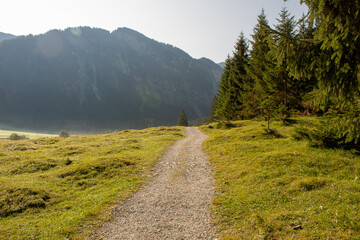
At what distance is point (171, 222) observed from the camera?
317 inches

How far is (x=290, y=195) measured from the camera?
8969mm

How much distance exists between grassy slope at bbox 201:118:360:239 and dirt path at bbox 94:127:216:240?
29.4 inches

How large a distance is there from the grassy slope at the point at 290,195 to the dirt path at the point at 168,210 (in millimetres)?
747

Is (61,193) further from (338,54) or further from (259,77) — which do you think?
(259,77)

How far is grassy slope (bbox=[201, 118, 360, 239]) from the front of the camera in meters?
6.53

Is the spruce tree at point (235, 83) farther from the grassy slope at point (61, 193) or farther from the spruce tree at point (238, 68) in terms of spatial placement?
the grassy slope at point (61, 193)

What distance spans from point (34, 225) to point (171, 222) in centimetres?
563

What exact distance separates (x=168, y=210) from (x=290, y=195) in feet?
18.6

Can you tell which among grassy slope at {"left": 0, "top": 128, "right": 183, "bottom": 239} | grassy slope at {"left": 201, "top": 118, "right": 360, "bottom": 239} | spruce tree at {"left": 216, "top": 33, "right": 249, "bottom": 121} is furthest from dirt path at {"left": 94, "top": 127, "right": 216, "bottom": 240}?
spruce tree at {"left": 216, "top": 33, "right": 249, "bottom": 121}

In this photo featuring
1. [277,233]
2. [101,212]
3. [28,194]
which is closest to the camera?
[277,233]

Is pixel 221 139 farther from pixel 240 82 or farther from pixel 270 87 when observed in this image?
pixel 240 82

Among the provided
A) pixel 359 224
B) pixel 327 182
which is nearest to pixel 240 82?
pixel 327 182

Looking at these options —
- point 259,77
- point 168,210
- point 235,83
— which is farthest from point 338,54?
point 235,83

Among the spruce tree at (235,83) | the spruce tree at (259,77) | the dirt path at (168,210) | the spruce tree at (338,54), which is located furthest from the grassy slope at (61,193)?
the spruce tree at (235,83)
